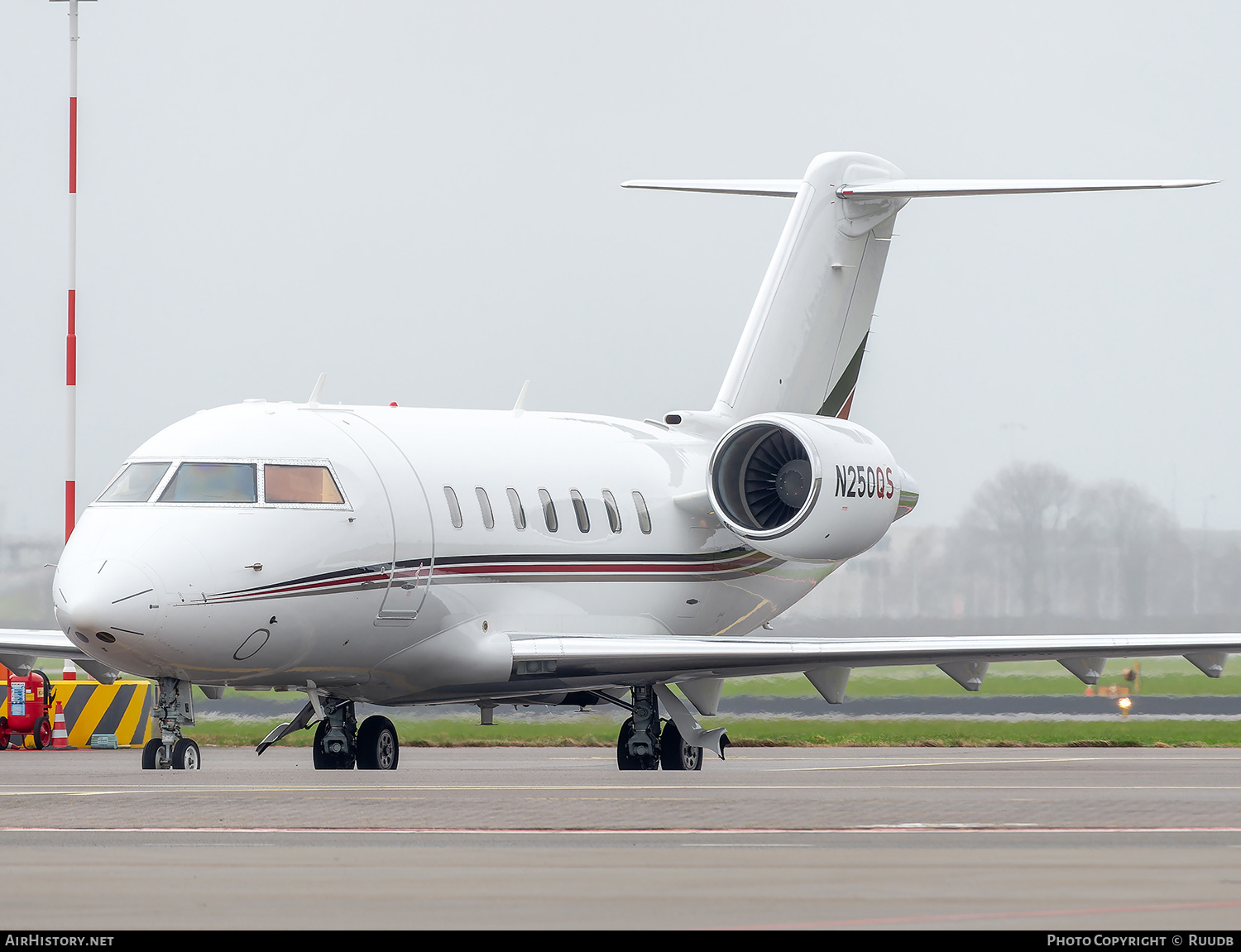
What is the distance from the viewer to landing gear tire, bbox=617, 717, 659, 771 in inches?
982

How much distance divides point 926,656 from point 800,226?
25.0ft

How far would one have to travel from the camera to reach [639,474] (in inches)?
1019

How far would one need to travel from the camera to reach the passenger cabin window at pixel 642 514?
25453mm

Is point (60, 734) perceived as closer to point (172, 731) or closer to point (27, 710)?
point (27, 710)

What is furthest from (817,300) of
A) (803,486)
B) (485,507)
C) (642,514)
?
(485,507)

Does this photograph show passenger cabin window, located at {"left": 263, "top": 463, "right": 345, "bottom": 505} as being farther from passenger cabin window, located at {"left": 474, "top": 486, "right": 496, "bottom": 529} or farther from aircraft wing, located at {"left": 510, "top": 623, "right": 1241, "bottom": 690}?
aircraft wing, located at {"left": 510, "top": 623, "right": 1241, "bottom": 690}

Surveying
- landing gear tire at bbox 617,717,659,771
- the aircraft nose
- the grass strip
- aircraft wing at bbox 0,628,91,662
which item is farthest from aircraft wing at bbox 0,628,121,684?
the grass strip

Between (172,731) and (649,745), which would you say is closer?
(172,731)

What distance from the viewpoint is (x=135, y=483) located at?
20.5 m

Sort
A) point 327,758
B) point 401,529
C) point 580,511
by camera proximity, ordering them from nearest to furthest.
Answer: point 401,529
point 327,758
point 580,511

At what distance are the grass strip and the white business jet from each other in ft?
10.4

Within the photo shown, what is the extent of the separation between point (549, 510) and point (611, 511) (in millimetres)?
1300

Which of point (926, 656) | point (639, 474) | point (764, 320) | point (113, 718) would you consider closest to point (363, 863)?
point (926, 656)
